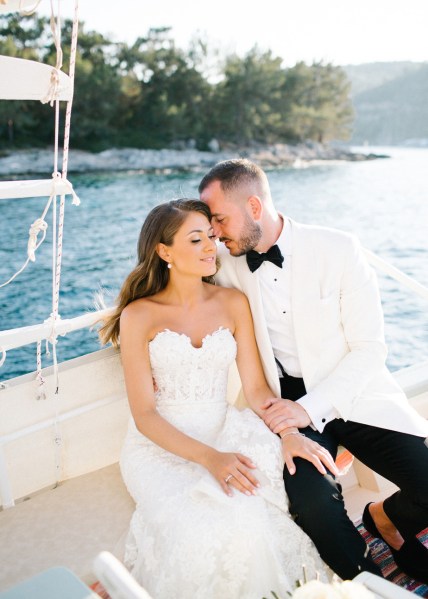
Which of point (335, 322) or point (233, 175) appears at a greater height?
point (233, 175)

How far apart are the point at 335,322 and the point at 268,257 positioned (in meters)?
0.32

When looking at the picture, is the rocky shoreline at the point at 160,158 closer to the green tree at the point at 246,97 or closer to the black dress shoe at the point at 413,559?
the green tree at the point at 246,97

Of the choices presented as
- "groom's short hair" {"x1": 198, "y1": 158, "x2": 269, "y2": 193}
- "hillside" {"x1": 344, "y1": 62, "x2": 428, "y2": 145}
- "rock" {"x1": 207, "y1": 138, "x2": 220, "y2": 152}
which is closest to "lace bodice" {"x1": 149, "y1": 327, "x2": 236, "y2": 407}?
"groom's short hair" {"x1": 198, "y1": 158, "x2": 269, "y2": 193}

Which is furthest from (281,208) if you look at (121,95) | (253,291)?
(253,291)

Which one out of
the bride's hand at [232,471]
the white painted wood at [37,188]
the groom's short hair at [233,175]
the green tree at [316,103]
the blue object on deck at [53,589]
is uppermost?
the groom's short hair at [233,175]

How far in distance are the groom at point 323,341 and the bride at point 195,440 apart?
9 centimetres

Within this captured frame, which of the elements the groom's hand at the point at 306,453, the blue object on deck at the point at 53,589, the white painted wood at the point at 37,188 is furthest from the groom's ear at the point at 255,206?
the blue object on deck at the point at 53,589

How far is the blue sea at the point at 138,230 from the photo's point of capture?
12.0m

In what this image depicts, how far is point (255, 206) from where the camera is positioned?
215 cm

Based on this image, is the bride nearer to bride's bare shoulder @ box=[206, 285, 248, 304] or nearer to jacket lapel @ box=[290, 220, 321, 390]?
bride's bare shoulder @ box=[206, 285, 248, 304]

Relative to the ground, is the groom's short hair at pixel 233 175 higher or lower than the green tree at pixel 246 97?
higher

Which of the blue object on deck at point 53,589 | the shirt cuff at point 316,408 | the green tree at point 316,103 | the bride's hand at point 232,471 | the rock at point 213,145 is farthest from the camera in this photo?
the green tree at point 316,103

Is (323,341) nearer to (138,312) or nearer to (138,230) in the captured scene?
(138,312)

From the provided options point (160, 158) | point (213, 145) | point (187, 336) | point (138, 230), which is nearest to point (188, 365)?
point (187, 336)
